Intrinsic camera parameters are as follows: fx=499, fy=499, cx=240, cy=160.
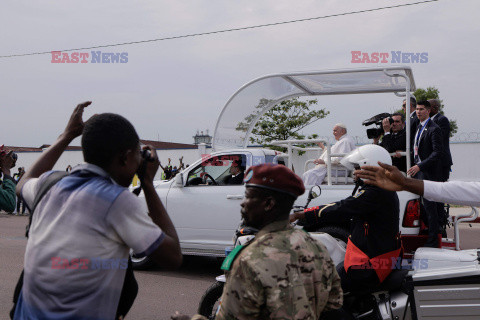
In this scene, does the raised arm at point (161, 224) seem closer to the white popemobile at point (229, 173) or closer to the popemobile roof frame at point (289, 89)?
the white popemobile at point (229, 173)

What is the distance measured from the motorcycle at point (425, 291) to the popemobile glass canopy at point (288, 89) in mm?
3662

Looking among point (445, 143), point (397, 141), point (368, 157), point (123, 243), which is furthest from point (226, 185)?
point (123, 243)

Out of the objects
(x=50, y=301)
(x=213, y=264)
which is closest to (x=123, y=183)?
(x=50, y=301)

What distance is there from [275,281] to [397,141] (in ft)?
19.0

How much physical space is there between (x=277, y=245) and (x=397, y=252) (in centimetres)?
201

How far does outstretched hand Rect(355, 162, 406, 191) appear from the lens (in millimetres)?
2781

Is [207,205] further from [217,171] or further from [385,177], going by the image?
[385,177]

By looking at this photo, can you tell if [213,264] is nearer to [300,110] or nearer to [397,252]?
[397,252]

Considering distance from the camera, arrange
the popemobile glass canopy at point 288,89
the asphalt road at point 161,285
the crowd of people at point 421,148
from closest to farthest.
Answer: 1. the asphalt road at point 161,285
2. the crowd of people at point 421,148
3. the popemobile glass canopy at point 288,89

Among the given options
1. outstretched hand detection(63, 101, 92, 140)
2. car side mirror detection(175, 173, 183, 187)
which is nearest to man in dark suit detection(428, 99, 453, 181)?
car side mirror detection(175, 173, 183, 187)

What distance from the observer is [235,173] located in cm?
746

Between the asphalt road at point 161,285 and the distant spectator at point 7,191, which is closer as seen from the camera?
the distant spectator at point 7,191

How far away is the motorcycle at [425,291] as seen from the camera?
3.21 metres

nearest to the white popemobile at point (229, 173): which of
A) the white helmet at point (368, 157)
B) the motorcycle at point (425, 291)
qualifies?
the white helmet at point (368, 157)
